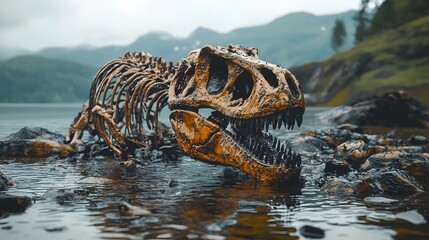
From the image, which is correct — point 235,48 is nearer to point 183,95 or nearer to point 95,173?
point 183,95

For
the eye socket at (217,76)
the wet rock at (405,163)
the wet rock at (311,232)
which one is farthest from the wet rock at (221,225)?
the wet rock at (405,163)

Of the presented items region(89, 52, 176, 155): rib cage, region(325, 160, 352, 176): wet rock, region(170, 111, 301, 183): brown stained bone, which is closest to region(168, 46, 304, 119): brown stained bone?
region(170, 111, 301, 183): brown stained bone

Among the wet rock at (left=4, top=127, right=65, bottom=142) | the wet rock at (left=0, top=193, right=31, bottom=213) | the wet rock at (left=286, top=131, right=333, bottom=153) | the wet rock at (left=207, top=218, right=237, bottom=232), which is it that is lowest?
the wet rock at (left=286, top=131, right=333, bottom=153)

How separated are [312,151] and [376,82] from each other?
7218cm

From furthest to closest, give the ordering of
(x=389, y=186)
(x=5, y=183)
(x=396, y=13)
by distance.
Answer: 1. (x=396, y=13)
2. (x=5, y=183)
3. (x=389, y=186)

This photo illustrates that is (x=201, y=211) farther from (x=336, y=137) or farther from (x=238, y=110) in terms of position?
(x=336, y=137)

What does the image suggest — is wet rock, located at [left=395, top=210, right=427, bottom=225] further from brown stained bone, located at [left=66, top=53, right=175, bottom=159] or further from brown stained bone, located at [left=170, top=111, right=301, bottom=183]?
brown stained bone, located at [left=66, top=53, right=175, bottom=159]

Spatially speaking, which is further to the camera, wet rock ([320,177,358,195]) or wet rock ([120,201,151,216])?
wet rock ([320,177,358,195])

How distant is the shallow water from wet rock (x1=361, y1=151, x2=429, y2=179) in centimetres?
227

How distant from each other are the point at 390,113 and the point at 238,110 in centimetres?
3481

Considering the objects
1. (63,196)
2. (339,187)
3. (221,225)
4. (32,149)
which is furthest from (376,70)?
(221,225)

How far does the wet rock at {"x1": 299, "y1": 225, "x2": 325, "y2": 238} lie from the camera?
6.30 meters

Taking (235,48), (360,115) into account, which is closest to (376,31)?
(360,115)

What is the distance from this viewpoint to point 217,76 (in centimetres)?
1090
